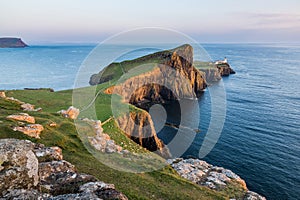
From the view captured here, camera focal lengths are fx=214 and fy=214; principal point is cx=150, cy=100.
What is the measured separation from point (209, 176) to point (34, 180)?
1395 inches

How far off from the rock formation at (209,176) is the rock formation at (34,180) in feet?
90.8

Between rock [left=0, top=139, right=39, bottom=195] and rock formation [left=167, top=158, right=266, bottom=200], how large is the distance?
31404 mm

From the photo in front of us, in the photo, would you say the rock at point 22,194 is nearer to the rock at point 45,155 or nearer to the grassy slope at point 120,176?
the rock at point 45,155

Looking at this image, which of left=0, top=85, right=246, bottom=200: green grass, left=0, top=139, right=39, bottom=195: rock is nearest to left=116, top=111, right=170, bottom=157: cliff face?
left=0, top=85, right=246, bottom=200: green grass

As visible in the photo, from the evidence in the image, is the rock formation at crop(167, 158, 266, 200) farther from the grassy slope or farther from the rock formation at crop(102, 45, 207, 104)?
the rock formation at crop(102, 45, 207, 104)

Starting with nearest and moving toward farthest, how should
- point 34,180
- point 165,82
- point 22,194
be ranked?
point 22,194 → point 34,180 → point 165,82

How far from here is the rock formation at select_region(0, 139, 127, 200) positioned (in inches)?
372

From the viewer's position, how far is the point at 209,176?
3975cm

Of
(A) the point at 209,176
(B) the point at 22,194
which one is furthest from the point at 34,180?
(A) the point at 209,176

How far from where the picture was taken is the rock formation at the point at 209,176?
1398 inches

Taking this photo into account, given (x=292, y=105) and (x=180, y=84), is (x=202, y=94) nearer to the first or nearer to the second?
(x=180, y=84)

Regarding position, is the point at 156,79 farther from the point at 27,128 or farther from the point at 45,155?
the point at 45,155

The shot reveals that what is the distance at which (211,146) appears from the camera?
66.9 metres

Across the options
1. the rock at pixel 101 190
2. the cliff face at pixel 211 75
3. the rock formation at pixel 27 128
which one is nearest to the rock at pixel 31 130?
the rock formation at pixel 27 128
